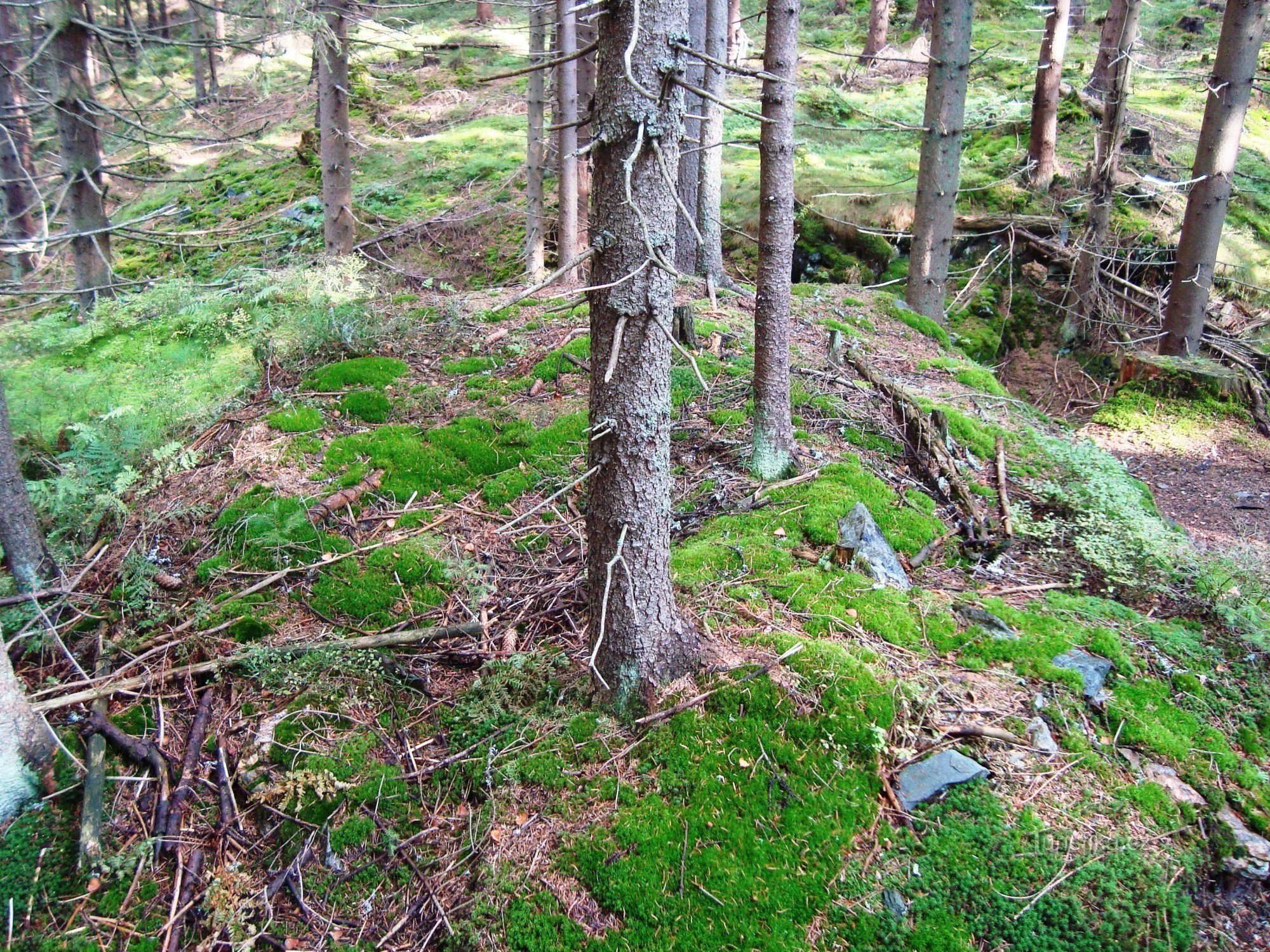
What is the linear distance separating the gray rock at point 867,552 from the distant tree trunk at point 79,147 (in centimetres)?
820

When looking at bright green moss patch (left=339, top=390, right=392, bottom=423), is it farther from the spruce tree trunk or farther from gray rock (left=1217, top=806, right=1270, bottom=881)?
gray rock (left=1217, top=806, right=1270, bottom=881)

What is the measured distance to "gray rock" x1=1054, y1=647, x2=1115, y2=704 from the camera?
3.95 m

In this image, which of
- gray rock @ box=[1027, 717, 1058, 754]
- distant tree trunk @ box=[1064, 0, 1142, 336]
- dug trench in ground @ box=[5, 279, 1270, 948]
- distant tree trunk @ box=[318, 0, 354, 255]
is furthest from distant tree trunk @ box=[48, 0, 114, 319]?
distant tree trunk @ box=[1064, 0, 1142, 336]

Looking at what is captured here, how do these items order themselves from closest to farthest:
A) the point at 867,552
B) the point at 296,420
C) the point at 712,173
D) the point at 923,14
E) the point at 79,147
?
the point at 867,552 → the point at 296,420 → the point at 79,147 → the point at 712,173 → the point at 923,14

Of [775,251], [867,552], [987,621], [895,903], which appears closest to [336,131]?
[775,251]

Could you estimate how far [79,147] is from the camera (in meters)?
9.06

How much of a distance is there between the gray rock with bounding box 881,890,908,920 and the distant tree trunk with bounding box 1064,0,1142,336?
11842 millimetres

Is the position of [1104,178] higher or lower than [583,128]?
lower

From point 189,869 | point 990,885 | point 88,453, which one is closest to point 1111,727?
point 990,885

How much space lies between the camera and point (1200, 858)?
129 inches

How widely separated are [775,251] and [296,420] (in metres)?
4.10

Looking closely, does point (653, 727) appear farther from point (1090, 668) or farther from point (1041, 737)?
point (1090, 668)

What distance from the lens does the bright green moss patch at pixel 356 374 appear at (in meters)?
6.75

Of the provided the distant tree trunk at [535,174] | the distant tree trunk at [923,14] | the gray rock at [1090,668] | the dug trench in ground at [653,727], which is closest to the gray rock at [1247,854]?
the dug trench in ground at [653,727]
